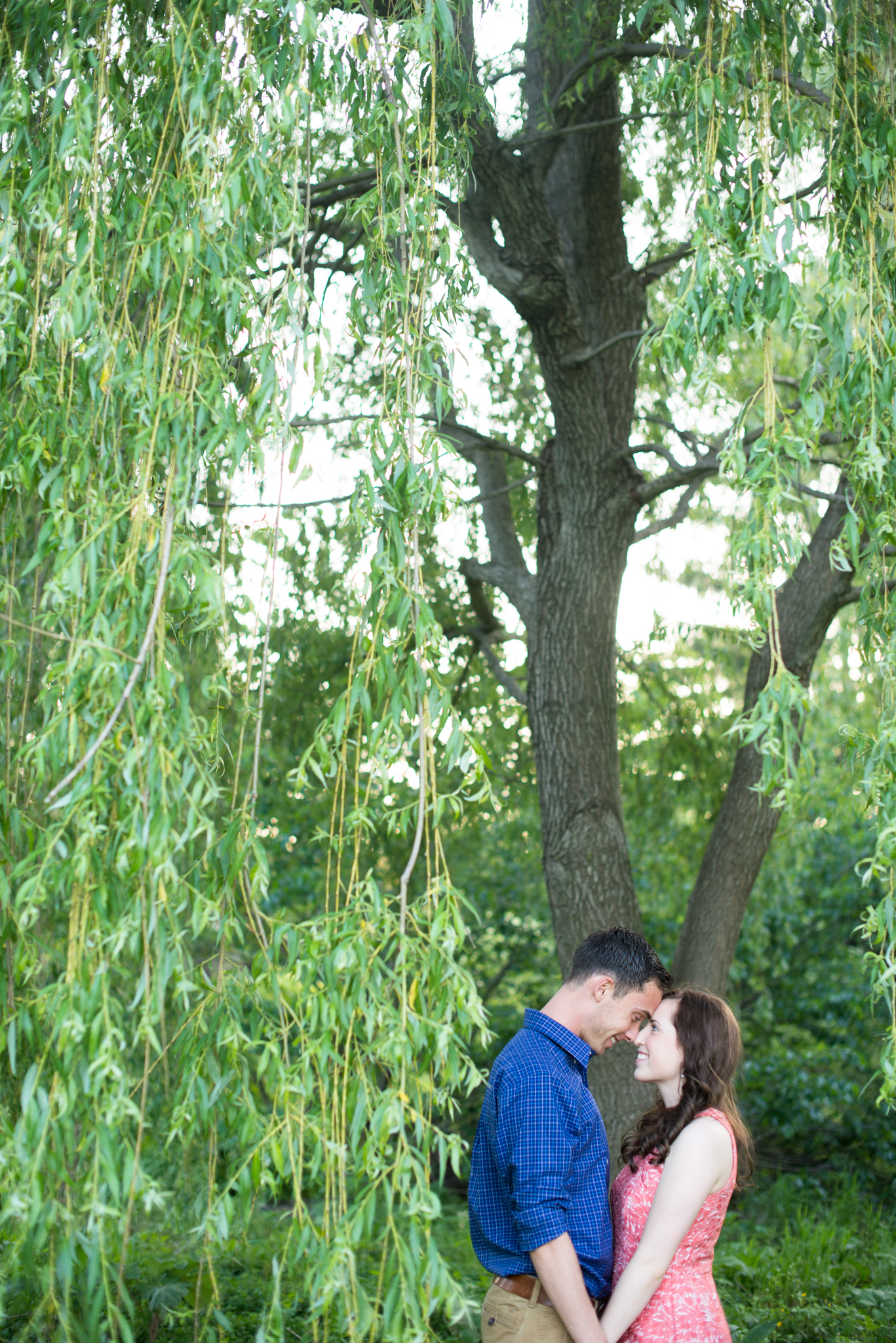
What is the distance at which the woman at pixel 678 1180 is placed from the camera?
7.14 feet

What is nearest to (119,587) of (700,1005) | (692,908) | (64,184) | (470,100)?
(64,184)

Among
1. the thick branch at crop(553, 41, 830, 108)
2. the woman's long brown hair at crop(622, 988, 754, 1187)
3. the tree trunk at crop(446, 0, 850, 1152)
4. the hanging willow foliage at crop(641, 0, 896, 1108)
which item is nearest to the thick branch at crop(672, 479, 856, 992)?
the tree trunk at crop(446, 0, 850, 1152)

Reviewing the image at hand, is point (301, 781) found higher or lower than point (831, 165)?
lower

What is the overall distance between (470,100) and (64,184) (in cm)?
116

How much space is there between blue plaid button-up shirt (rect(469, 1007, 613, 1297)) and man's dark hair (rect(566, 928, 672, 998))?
14 cm

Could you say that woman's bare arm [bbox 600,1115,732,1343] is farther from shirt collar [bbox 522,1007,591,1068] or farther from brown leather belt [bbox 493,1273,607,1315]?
shirt collar [bbox 522,1007,591,1068]

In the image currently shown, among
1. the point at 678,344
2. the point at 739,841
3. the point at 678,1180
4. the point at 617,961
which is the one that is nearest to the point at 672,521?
the point at 739,841

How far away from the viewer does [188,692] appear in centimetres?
192

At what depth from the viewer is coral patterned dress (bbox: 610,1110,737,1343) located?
227cm

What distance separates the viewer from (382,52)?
92.5 inches

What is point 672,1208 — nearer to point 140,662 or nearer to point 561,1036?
point 561,1036

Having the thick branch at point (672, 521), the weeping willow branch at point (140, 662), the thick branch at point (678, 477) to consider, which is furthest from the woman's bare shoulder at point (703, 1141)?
the thick branch at point (672, 521)

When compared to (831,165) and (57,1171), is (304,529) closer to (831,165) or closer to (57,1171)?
(831,165)

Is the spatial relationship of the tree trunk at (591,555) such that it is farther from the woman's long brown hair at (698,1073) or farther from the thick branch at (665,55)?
the woman's long brown hair at (698,1073)
